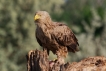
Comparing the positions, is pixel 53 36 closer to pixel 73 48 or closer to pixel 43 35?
pixel 43 35

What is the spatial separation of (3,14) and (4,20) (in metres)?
0.65

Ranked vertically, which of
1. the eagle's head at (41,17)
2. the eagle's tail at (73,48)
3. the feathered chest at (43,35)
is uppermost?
the eagle's head at (41,17)

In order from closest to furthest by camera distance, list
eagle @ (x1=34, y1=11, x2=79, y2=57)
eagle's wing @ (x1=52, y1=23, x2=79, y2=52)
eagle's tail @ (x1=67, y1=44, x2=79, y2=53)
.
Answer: eagle @ (x1=34, y1=11, x2=79, y2=57)
eagle's wing @ (x1=52, y1=23, x2=79, y2=52)
eagle's tail @ (x1=67, y1=44, x2=79, y2=53)

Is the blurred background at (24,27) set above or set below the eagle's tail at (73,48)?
above

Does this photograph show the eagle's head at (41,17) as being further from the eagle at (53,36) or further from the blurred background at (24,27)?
the blurred background at (24,27)

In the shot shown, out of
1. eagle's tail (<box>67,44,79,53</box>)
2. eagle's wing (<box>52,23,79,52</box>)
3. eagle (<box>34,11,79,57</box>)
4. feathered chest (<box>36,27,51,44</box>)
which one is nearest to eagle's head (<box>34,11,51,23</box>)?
eagle (<box>34,11,79,57</box>)

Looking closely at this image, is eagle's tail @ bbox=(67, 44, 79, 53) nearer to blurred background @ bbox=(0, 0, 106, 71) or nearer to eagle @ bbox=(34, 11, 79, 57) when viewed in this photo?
eagle @ bbox=(34, 11, 79, 57)

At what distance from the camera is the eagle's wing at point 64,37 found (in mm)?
11719

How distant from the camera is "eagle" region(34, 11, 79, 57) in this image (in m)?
11.3

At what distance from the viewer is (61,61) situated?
11.2 metres

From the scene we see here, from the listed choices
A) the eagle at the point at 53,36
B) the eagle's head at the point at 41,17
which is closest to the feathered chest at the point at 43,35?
the eagle at the point at 53,36

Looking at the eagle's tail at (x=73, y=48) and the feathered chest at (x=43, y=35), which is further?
the eagle's tail at (x=73, y=48)

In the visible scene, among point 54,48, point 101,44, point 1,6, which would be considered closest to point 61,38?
point 54,48

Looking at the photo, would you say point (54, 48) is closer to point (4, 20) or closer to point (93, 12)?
point (93, 12)
